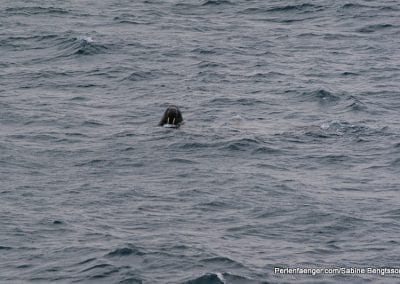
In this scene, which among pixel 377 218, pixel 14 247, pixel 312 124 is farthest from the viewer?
pixel 312 124

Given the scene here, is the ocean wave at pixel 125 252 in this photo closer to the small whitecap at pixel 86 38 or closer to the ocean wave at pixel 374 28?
the small whitecap at pixel 86 38

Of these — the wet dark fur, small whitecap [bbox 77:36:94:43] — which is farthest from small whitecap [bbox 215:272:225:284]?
small whitecap [bbox 77:36:94:43]

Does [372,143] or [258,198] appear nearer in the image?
[258,198]

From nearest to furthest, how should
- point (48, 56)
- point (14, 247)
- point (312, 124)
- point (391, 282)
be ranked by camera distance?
point (391, 282) < point (14, 247) < point (312, 124) < point (48, 56)

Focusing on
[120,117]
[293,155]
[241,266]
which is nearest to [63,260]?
[241,266]

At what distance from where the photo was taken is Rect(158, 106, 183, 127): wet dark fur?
1428 inches

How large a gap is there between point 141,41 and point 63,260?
2627cm

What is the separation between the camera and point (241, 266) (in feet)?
81.1

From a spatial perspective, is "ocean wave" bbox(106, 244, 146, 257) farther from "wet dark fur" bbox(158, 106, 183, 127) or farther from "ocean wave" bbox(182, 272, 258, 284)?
"wet dark fur" bbox(158, 106, 183, 127)

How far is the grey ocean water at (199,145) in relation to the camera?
25641 mm

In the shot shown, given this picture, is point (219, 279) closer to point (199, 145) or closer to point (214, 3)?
point (199, 145)

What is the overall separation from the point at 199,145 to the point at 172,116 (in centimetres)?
243

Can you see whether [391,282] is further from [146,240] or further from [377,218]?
[146,240]

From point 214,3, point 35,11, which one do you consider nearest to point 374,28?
point 214,3
